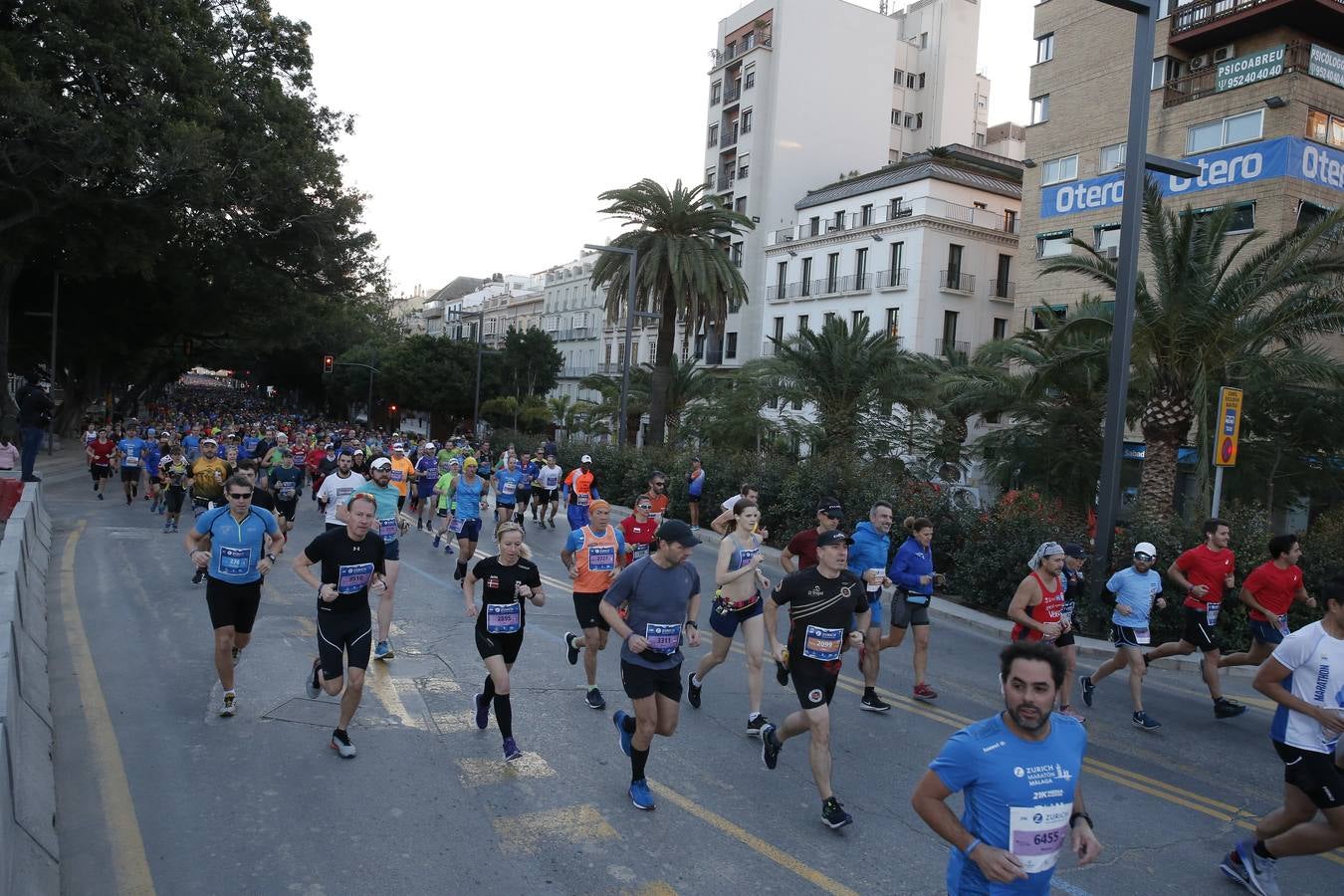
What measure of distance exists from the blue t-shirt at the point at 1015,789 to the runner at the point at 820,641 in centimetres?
242

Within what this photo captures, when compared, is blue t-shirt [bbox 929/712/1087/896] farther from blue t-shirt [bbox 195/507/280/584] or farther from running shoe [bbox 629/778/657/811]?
blue t-shirt [bbox 195/507/280/584]

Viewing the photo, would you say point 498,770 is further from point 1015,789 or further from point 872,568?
point 1015,789

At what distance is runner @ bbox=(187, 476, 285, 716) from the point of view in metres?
7.24

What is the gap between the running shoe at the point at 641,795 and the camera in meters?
5.86

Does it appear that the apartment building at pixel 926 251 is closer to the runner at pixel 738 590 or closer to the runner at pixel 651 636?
the runner at pixel 738 590

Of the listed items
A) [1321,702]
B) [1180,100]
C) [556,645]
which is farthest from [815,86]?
[1321,702]

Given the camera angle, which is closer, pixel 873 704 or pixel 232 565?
pixel 232 565

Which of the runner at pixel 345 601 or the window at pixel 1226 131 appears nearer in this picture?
the runner at pixel 345 601

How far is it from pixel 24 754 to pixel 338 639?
186cm

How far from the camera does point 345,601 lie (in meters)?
6.73

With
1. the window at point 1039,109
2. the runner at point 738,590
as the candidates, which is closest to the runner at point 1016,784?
the runner at point 738,590

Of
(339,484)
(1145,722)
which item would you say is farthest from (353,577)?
(1145,722)

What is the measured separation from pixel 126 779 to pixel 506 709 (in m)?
2.32

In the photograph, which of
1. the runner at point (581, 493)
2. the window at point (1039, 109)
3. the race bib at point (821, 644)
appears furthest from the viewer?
the window at point (1039, 109)
